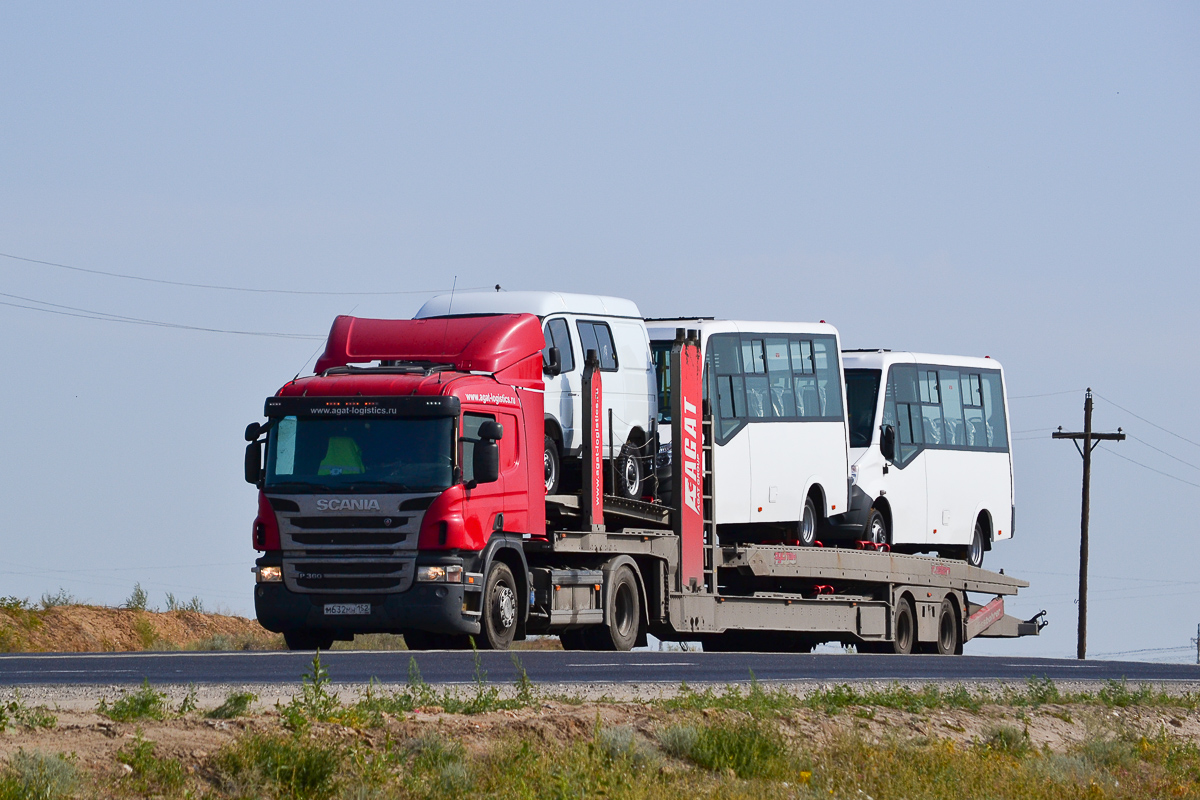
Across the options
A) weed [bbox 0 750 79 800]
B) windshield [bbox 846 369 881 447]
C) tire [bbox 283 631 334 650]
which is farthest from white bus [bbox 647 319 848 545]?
weed [bbox 0 750 79 800]

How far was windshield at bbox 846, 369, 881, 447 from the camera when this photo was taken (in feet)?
93.1

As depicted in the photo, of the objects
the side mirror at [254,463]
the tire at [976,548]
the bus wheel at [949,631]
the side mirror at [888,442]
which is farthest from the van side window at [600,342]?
the tire at [976,548]

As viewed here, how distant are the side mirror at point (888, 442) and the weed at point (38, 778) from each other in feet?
66.6

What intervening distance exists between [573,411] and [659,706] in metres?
8.86

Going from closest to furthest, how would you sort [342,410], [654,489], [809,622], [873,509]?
[342,410] → [654,489] → [809,622] → [873,509]

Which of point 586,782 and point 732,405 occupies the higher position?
point 732,405

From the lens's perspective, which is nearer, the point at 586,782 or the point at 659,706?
the point at 586,782

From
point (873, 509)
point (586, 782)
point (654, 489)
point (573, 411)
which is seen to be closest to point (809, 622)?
point (873, 509)

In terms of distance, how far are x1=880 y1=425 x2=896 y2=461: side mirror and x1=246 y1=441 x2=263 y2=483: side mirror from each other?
1202 cm

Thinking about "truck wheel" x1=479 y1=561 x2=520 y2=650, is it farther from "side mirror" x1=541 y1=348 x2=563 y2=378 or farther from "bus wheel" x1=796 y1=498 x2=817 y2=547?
"bus wheel" x1=796 y1=498 x2=817 y2=547

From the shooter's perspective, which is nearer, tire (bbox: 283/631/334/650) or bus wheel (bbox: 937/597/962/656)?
tire (bbox: 283/631/334/650)

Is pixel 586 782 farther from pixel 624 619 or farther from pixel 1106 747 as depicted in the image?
pixel 624 619

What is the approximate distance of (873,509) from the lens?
92.3 feet

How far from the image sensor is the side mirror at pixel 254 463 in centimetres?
1948
